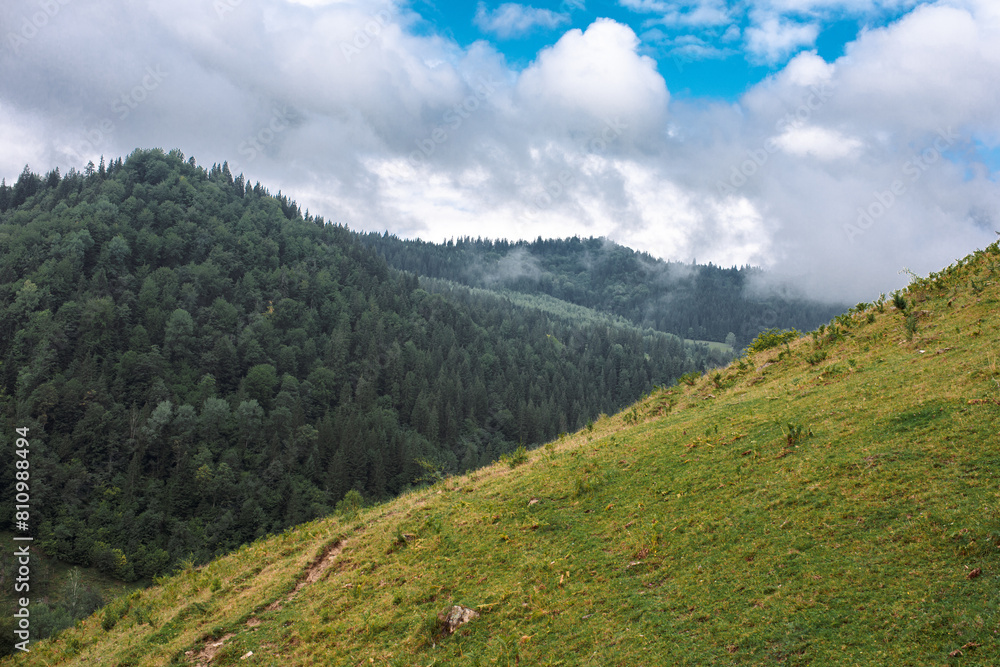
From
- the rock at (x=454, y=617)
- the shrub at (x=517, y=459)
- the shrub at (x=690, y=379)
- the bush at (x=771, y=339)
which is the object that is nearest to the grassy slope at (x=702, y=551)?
the rock at (x=454, y=617)

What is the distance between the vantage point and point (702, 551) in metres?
9.99

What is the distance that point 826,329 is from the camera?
20938mm

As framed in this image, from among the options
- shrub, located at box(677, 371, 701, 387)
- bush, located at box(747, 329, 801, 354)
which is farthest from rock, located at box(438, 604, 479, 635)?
bush, located at box(747, 329, 801, 354)

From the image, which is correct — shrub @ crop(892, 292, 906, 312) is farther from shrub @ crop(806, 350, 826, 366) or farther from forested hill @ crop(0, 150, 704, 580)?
forested hill @ crop(0, 150, 704, 580)

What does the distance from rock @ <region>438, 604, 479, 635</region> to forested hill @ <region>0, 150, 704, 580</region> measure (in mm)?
42472

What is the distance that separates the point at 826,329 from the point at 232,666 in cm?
2117

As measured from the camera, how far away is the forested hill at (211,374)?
304 feet

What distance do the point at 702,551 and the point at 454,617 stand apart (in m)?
Answer: 4.72

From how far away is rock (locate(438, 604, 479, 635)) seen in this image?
34.2 ft

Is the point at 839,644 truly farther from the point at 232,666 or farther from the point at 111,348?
the point at 111,348

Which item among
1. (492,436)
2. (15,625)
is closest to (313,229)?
(492,436)

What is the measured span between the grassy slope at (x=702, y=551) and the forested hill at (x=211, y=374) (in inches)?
1498

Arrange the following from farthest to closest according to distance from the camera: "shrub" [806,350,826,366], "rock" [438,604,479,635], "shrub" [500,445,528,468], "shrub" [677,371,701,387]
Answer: "shrub" [677,371,701,387]
"shrub" [500,445,528,468]
"shrub" [806,350,826,366]
"rock" [438,604,479,635]

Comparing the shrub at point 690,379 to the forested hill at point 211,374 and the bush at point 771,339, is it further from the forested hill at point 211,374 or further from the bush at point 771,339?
the forested hill at point 211,374
